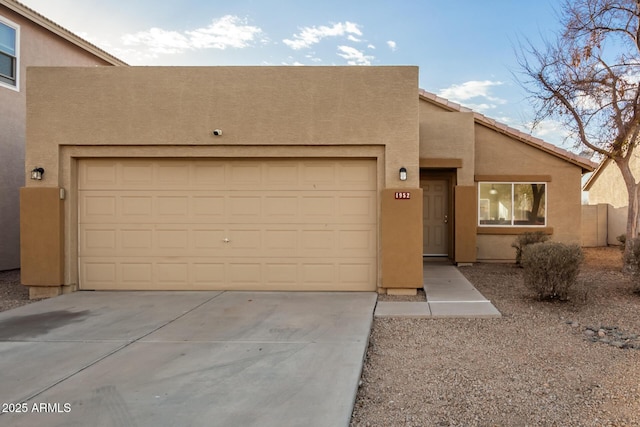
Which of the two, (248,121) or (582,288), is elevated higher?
(248,121)

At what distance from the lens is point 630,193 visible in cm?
1199

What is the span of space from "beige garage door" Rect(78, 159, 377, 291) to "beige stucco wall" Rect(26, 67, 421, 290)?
37cm

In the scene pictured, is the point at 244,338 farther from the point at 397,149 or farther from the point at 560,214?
the point at 560,214

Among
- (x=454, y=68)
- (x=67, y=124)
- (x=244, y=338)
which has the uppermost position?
(x=454, y=68)

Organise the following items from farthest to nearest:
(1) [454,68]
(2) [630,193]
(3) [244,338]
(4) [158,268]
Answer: (1) [454,68] → (2) [630,193] → (4) [158,268] → (3) [244,338]

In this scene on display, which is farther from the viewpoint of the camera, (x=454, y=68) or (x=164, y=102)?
(x=454, y=68)

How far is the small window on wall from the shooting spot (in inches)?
515

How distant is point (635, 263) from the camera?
787 cm

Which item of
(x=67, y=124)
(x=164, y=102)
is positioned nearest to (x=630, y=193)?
(x=164, y=102)

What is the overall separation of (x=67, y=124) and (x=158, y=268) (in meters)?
3.36

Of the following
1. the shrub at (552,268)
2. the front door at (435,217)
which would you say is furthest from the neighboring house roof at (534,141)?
the shrub at (552,268)

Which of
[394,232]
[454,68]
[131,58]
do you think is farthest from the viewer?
[131,58]

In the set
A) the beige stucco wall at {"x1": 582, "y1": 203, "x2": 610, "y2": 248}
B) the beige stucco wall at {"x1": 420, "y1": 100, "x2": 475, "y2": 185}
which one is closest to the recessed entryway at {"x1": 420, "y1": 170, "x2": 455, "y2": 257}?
the beige stucco wall at {"x1": 420, "y1": 100, "x2": 475, "y2": 185}

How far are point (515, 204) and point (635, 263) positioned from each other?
5399mm
